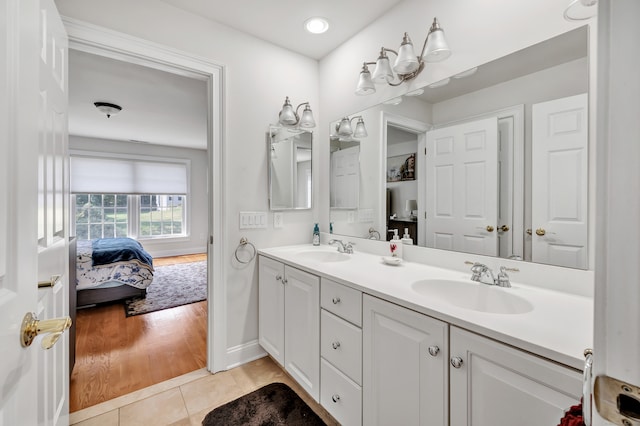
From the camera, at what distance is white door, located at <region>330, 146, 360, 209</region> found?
2121 mm

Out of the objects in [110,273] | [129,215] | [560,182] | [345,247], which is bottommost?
[110,273]

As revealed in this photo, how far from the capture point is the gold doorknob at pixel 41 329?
21.7 inches

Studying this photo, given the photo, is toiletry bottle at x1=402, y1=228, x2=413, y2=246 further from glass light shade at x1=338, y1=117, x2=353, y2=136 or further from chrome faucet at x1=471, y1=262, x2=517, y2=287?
glass light shade at x1=338, y1=117, x2=353, y2=136

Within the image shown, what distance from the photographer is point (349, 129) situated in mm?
2146

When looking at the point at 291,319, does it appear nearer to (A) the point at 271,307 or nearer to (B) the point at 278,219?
(A) the point at 271,307

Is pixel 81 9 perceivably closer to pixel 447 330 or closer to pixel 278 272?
pixel 278 272

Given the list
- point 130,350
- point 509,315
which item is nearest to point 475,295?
point 509,315

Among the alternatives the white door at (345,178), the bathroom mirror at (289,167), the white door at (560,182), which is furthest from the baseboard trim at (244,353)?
the white door at (560,182)

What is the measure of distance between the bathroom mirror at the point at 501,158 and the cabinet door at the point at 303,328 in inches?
26.4

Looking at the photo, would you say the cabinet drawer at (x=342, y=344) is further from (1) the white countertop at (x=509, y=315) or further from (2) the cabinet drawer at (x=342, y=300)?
(1) the white countertop at (x=509, y=315)

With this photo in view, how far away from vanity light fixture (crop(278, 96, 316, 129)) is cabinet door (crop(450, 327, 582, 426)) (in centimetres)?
174

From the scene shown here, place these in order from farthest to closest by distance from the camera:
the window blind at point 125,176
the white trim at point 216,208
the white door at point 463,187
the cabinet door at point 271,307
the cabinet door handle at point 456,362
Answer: the window blind at point 125,176, the white trim at point 216,208, the cabinet door at point 271,307, the white door at point 463,187, the cabinet door handle at point 456,362

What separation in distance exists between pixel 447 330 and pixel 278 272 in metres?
1.16

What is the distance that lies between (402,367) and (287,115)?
1.77 meters
